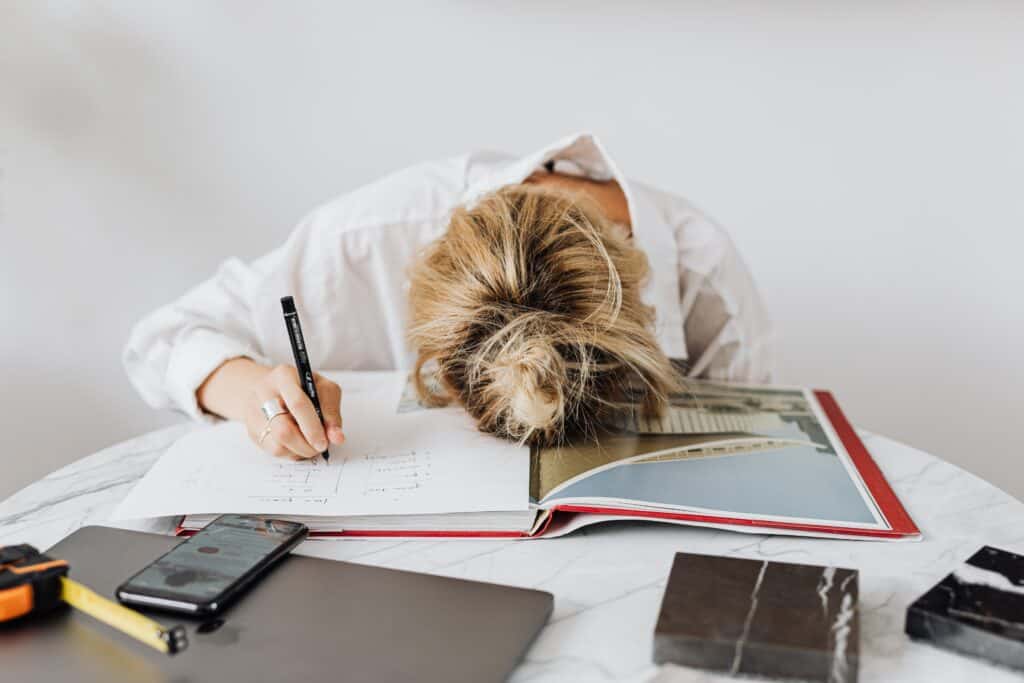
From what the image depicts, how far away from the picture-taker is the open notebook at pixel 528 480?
2.40 feet

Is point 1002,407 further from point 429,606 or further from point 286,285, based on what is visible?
point 429,606

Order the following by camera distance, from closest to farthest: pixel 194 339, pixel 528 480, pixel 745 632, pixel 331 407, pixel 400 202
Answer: pixel 745 632 < pixel 528 480 < pixel 331 407 < pixel 194 339 < pixel 400 202

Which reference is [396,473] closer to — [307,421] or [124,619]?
[307,421]

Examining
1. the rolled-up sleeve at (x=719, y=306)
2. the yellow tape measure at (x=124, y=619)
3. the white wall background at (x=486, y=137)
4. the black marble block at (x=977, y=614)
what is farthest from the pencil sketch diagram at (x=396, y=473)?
the white wall background at (x=486, y=137)

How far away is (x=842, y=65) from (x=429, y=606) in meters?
1.30

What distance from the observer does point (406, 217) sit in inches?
46.4

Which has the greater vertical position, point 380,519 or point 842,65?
point 842,65

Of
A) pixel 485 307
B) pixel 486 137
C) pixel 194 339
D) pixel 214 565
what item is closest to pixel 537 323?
pixel 485 307

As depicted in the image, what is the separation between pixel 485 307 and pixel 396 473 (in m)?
0.16

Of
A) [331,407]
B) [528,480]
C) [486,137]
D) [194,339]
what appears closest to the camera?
[528,480]

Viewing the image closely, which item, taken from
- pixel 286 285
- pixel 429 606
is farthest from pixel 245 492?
pixel 286 285

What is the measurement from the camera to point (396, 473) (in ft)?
2.63

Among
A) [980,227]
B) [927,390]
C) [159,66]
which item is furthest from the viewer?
[927,390]

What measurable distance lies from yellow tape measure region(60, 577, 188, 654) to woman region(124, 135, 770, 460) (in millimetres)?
258
